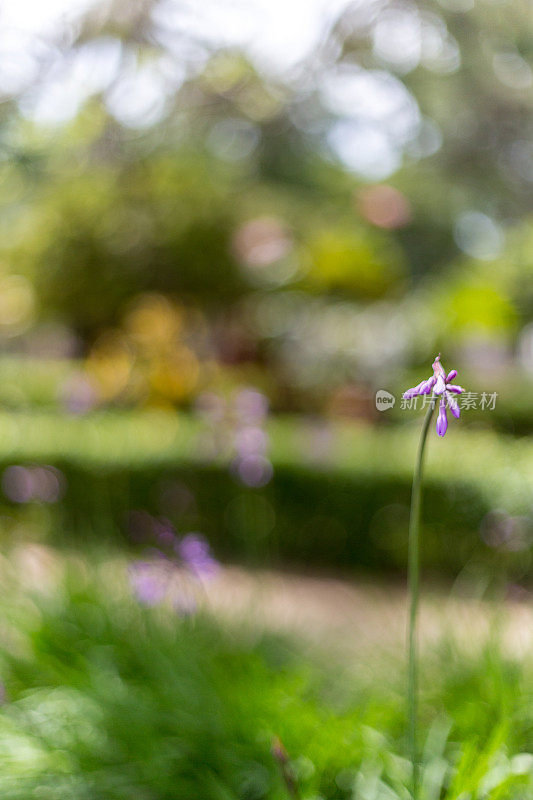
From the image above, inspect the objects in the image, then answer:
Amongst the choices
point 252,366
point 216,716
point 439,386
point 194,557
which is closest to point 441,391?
point 439,386

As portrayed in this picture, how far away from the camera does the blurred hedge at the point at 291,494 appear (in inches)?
177

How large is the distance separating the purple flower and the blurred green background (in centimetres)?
3

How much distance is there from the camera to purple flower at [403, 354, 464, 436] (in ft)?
3.40

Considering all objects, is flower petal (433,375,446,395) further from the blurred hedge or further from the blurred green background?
the blurred hedge

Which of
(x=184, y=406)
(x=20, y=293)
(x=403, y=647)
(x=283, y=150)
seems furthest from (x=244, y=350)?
(x=403, y=647)

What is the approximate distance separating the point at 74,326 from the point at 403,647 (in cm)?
890

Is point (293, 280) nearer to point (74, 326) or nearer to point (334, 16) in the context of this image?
point (74, 326)

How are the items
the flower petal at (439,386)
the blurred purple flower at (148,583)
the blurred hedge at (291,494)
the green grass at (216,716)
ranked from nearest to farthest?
the flower petal at (439,386)
the green grass at (216,716)
the blurred purple flower at (148,583)
the blurred hedge at (291,494)

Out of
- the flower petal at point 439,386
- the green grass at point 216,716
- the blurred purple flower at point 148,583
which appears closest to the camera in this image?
the flower petal at point 439,386

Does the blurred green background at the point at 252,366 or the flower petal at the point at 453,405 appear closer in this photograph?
the flower petal at the point at 453,405

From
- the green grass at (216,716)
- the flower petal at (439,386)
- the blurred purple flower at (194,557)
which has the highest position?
the flower petal at (439,386)
